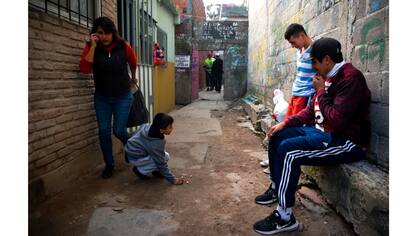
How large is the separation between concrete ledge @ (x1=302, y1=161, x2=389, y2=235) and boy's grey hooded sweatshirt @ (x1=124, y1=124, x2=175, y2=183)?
4.88 ft

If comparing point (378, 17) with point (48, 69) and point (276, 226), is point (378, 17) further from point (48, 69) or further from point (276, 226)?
point (48, 69)

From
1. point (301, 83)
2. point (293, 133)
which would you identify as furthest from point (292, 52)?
point (293, 133)

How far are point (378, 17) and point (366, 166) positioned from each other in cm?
102

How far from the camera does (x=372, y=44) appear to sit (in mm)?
2518

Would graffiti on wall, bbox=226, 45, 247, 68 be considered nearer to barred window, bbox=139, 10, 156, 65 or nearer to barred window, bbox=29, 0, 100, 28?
barred window, bbox=139, 10, 156, 65

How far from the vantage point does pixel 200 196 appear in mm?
3217

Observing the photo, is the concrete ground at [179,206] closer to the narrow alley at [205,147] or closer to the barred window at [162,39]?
the narrow alley at [205,147]

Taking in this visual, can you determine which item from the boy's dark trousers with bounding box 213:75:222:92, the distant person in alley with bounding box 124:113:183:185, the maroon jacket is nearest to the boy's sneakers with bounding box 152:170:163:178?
the distant person in alley with bounding box 124:113:183:185

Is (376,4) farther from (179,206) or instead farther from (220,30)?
(220,30)

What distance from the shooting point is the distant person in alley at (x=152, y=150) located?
3.35 m

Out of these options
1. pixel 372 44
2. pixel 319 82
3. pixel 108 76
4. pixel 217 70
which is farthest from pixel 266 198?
pixel 217 70

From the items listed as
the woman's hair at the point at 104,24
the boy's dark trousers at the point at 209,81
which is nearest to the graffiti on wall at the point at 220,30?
the boy's dark trousers at the point at 209,81

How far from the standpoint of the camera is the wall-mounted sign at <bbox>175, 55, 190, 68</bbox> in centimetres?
1280

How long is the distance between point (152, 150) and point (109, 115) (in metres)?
0.72
